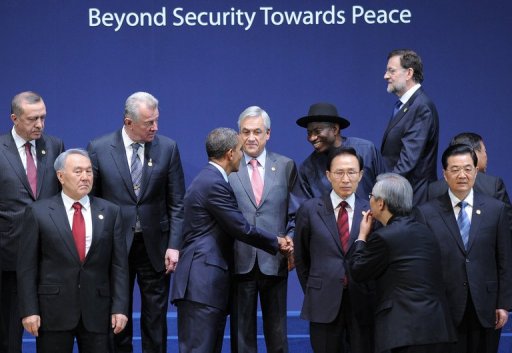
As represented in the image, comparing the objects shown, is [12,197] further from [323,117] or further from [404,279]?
[404,279]

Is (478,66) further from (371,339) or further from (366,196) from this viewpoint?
(371,339)

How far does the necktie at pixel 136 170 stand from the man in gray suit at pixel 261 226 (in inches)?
21.6

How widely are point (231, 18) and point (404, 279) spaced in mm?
2906

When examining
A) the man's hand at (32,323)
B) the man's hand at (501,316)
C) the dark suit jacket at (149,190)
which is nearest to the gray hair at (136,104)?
the dark suit jacket at (149,190)

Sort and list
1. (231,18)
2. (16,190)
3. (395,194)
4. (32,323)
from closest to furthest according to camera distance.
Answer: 1. (395,194)
2. (32,323)
3. (16,190)
4. (231,18)

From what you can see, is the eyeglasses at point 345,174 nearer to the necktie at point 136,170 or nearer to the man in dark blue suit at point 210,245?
the man in dark blue suit at point 210,245

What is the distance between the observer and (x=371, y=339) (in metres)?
5.07

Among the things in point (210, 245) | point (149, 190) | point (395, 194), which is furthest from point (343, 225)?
point (149, 190)

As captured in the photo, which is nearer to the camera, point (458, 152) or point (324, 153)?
point (458, 152)

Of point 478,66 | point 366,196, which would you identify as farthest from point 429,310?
point 478,66

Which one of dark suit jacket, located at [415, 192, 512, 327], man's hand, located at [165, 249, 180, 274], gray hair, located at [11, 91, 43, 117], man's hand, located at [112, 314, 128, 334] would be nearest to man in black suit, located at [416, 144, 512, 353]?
dark suit jacket, located at [415, 192, 512, 327]

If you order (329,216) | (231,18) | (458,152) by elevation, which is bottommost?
(329,216)

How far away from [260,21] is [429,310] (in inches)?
117

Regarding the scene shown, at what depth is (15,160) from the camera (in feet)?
18.3
